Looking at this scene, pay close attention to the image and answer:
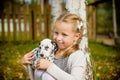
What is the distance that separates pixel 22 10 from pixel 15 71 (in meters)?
7.58

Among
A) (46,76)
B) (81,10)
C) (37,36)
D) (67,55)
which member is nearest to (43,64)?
(46,76)

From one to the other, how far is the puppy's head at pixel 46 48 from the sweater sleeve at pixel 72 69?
5.6 inches

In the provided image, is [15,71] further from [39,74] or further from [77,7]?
[39,74]

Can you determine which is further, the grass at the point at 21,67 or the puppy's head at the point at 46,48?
the grass at the point at 21,67

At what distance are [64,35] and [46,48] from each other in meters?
0.18

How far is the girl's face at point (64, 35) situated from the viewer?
2799mm

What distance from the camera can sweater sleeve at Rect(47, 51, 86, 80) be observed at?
8.93 ft

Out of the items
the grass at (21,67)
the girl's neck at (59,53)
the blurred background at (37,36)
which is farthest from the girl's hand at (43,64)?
the grass at (21,67)

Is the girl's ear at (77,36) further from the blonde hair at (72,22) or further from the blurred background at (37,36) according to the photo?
the blurred background at (37,36)

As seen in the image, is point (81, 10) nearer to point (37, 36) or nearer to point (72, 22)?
point (72, 22)

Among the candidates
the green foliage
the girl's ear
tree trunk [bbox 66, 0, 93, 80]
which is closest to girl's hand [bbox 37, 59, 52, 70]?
the girl's ear

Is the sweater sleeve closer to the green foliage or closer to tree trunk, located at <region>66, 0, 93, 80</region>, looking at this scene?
tree trunk, located at <region>66, 0, 93, 80</region>

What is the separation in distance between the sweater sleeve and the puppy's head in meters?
0.14

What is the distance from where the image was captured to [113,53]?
1071 centimetres
